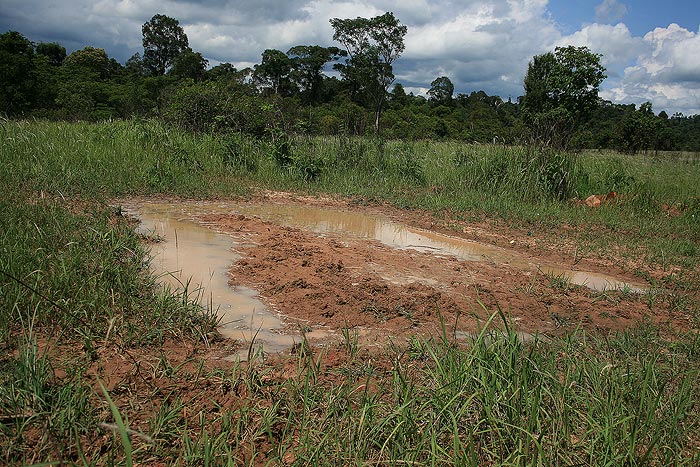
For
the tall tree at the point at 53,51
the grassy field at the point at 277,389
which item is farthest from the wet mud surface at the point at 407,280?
the tall tree at the point at 53,51

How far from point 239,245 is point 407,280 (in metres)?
1.93

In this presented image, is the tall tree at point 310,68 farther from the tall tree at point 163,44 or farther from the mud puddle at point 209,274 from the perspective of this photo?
the mud puddle at point 209,274

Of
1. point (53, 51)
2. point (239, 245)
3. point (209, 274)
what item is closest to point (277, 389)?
point (209, 274)

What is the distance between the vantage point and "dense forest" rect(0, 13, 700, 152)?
12.3 m

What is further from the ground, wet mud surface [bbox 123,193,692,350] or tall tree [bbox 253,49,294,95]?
tall tree [bbox 253,49,294,95]

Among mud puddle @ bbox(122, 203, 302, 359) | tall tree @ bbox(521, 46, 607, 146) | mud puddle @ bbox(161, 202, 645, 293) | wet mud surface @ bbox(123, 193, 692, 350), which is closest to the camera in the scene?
mud puddle @ bbox(122, 203, 302, 359)

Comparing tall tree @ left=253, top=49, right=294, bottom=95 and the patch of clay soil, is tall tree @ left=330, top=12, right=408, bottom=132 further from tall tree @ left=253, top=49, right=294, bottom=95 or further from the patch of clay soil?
the patch of clay soil

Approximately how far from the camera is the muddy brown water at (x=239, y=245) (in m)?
3.54

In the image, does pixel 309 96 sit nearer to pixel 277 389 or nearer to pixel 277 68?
pixel 277 68

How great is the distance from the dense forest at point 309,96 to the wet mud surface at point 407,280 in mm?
4817

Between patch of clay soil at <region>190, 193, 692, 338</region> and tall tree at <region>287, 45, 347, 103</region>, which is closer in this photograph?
patch of clay soil at <region>190, 193, 692, 338</region>

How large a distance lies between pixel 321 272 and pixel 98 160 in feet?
19.7

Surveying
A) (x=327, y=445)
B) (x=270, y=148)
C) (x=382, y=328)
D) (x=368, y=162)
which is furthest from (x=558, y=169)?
(x=327, y=445)

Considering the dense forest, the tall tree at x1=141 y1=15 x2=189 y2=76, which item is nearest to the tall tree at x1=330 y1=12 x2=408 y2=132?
the dense forest
